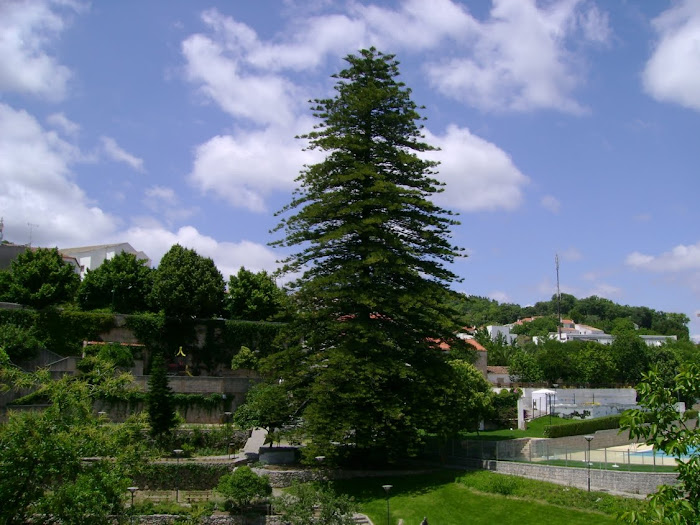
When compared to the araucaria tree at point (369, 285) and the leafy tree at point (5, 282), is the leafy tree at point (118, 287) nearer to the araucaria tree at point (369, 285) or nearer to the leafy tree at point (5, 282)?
the leafy tree at point (5, 282)

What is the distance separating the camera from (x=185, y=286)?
44.2 metres

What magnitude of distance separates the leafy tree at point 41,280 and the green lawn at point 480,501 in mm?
25799

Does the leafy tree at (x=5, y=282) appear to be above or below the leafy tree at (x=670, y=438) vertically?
above

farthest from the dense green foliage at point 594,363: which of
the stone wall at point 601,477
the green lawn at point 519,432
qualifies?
the stone wall at point 601,477

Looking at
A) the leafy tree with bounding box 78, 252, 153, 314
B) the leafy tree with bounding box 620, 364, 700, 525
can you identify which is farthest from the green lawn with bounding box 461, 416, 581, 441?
the leafy tree with bounding box 620, 364, 700, 525

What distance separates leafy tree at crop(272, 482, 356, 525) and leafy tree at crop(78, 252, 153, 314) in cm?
2778

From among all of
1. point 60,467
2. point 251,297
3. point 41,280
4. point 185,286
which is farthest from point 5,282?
point 60,467

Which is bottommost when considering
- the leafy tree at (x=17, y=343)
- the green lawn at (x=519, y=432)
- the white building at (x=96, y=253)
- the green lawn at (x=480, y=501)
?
the green lawn at (x=480, y=501)

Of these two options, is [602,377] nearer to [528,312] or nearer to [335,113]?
[335,113]

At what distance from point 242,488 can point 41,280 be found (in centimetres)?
2640

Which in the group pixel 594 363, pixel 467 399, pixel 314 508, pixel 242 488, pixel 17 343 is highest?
pixel 17 343

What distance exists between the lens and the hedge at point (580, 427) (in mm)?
37375

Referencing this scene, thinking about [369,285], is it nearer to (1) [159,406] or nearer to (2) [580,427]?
(1) [159,406]

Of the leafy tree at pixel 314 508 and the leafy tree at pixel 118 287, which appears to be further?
the leafy tree at pixel 118 287
